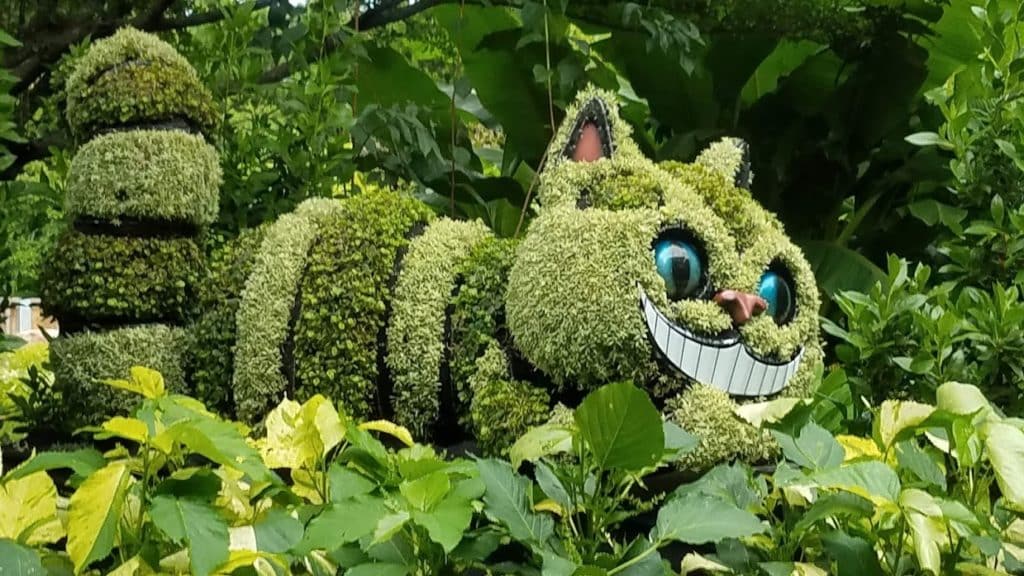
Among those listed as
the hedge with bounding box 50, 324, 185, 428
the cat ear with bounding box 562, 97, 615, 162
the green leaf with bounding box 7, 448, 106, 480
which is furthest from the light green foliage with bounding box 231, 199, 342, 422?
the green leaf with bounding box 7, 448, 106, 480

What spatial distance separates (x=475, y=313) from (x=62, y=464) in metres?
0.60

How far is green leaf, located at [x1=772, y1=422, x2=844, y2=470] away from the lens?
2.51 ft

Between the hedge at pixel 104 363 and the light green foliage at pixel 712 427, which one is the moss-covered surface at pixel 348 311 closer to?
the hedge at pixel 104 363

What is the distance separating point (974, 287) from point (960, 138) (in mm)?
219

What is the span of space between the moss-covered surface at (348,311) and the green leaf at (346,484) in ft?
1.51

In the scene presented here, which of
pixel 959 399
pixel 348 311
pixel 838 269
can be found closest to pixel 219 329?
pixel 348 311

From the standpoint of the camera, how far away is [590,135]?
48.5 inches

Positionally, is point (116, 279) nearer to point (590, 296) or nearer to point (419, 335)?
point (419, 335)

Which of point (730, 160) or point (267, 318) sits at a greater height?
point (730, 160)

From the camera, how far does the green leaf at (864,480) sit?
0.70 meters

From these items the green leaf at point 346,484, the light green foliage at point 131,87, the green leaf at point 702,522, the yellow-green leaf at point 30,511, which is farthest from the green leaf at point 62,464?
the light green foliage at point 131,87

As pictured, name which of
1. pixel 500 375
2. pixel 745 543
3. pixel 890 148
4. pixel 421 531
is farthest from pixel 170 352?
pixel 890 148

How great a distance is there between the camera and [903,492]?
709 millimetres

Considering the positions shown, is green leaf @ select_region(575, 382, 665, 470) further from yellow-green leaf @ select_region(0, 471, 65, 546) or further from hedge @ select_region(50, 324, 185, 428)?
hedge @ select_region(50, 324, 185, 428)
